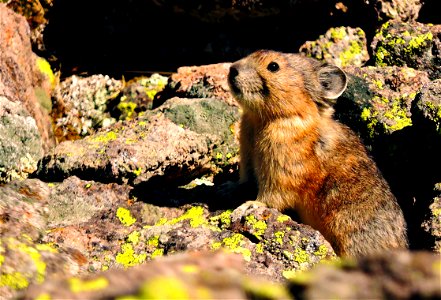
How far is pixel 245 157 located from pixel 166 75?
3.35 metres

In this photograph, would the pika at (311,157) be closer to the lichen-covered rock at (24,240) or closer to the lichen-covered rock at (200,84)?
the lichen-covered rock at (200,84)

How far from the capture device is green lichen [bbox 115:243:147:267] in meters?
6.08

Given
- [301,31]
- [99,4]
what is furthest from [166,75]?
[301,31]

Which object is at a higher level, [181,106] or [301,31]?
[301,31]

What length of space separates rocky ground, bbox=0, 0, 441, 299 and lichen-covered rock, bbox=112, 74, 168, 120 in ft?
0.06

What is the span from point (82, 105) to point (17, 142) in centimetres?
199

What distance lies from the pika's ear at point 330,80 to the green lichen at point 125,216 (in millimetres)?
2782

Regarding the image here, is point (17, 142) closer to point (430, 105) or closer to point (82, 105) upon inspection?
point (82, 105)

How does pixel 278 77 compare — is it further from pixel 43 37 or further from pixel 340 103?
pixel 43 37

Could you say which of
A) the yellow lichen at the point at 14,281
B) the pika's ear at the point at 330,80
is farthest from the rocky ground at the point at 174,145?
the pika's ear at the point at 330,80

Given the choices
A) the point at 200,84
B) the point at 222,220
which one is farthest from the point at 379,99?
the point at 222,220

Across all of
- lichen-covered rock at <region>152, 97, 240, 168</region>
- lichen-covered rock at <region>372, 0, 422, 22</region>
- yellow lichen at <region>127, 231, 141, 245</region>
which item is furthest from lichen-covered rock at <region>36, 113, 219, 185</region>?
lichen-covered rock at <region>372, 0, 422, 22</region>

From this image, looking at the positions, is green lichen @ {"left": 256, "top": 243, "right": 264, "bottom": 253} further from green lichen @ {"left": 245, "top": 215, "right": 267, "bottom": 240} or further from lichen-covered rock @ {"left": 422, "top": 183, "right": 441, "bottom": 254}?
lichen-covered rock @ {"left": 422, "top": 183, "right": 441, "bottom": 254}

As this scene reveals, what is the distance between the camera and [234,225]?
6543mm
